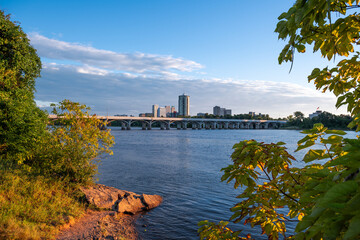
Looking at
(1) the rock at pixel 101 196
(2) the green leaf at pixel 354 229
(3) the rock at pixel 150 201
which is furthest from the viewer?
(3) the rock at pixel 150 201

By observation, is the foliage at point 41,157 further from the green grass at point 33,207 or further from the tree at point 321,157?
the tree at point 321,157

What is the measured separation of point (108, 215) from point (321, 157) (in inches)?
573

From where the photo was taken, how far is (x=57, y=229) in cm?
1160

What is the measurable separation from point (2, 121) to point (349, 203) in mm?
18299

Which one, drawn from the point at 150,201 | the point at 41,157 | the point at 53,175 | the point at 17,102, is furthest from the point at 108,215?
the point at 17,102

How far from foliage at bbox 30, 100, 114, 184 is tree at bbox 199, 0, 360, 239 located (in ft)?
46.1

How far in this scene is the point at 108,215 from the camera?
49.1ft

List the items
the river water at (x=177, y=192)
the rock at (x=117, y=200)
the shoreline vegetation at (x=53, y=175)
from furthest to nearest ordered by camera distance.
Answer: the rock at (x=117, y=200)
the river water at (x=177, y=192)
the shoreline vegetation at (x=53, y=175)

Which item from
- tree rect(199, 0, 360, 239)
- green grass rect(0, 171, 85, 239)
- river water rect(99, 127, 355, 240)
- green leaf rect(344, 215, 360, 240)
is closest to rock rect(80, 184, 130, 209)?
green grass rect(0, 171, 85, 239)

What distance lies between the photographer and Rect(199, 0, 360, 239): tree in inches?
58.2

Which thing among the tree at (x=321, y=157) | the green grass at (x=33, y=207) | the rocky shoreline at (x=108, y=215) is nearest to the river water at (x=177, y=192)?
the rocky shoreline at (x=108, y=215)

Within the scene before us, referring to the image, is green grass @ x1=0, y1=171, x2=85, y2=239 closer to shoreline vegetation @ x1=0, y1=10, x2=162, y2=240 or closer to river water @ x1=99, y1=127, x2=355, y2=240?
shoreline vegetation @ x1=0, y1=10, x2=162, y2=240

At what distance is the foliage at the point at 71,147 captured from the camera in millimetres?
16516

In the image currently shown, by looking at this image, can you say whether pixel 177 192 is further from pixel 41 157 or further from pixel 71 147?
pixel 41 157
